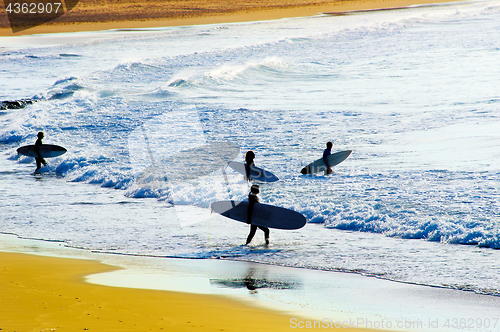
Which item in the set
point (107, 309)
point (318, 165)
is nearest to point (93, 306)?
point (107, 309)

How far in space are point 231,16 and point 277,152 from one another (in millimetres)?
53525

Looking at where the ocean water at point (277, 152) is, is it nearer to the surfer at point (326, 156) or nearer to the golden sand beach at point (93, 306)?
the surfer at point (326, 156)

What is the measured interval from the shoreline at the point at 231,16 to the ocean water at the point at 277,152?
2006 cm

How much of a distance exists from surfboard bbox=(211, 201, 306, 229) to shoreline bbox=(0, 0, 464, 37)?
52426 millimetres

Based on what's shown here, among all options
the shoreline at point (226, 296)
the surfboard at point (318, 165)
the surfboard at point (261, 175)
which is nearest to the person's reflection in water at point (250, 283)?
the shoreline at point (226, 296)

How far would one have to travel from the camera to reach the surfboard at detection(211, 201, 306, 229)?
8648mm

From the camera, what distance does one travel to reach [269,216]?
8711 millimetres

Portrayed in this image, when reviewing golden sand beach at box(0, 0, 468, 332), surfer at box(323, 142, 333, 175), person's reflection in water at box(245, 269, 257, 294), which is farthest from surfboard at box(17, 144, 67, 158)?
person's reflection in water at box(245, 269, 257, 294)

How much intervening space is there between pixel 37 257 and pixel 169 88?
20782 millimetres

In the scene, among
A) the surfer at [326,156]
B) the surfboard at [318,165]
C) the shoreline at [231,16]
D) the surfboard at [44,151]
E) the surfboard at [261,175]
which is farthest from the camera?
the shoreline at [231,16]

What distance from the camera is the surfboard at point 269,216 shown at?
28.4 ft

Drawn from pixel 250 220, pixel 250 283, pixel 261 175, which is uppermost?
pixel 261 175

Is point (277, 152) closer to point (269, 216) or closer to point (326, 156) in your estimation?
point (326, 156)

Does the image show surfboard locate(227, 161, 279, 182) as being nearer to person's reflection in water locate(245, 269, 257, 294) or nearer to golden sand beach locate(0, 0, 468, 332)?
person's reflection in water locate(245, 269, 257, 294)
